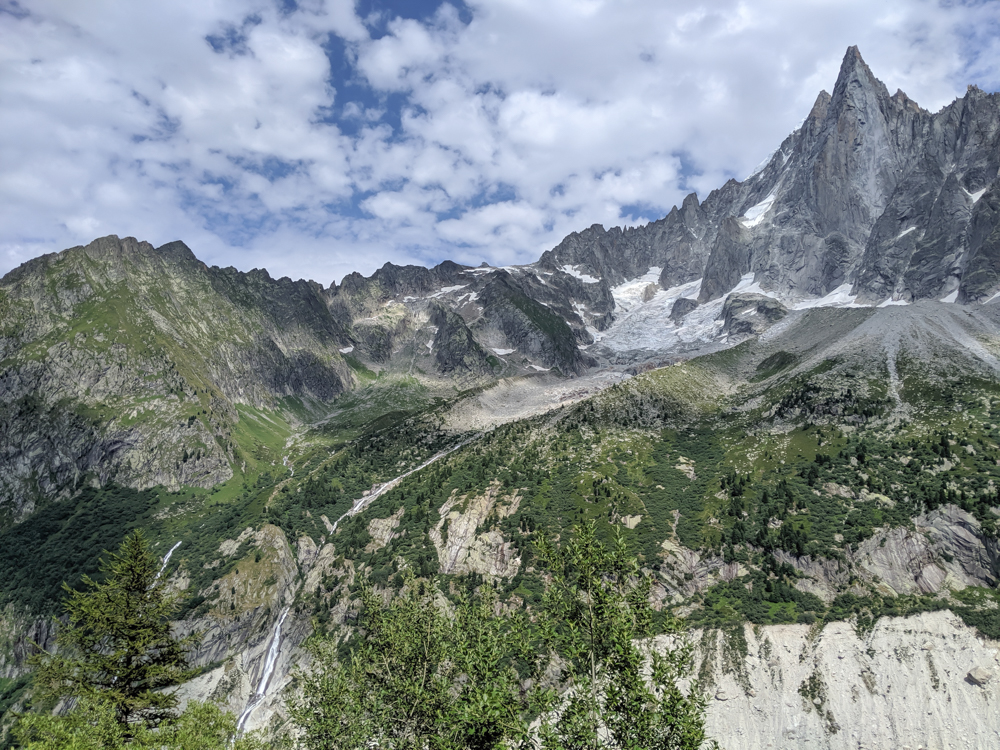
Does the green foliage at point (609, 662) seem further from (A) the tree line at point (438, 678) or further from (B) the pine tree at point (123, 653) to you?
(B) the pine tree at point (123, 653)

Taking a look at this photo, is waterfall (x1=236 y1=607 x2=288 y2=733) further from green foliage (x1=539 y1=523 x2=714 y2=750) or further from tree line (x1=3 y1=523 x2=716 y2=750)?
green foliage (x1=539 y1=523 x2=714 y2=750)

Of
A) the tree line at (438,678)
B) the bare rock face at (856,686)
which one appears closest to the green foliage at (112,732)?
the tree line at (438,678)

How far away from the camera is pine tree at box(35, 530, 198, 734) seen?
32.5 meters

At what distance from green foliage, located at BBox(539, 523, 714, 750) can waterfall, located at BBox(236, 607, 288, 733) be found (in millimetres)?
97932

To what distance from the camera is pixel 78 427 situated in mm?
196250

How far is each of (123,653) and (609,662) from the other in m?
32.8

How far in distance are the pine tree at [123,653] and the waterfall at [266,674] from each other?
7241 centimetres

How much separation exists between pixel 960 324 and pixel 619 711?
813ft

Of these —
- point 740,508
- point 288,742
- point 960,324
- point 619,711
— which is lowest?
point 288,742

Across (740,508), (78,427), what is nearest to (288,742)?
(740,508)

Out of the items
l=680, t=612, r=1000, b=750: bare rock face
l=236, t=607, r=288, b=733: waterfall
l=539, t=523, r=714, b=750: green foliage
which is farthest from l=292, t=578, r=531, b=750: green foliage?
l=236, t=607, r=288, b=733: waterfall

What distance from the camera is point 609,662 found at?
22.0m

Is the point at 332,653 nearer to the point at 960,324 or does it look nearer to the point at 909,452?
the point at 909,452

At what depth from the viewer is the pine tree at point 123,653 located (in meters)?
32.5
